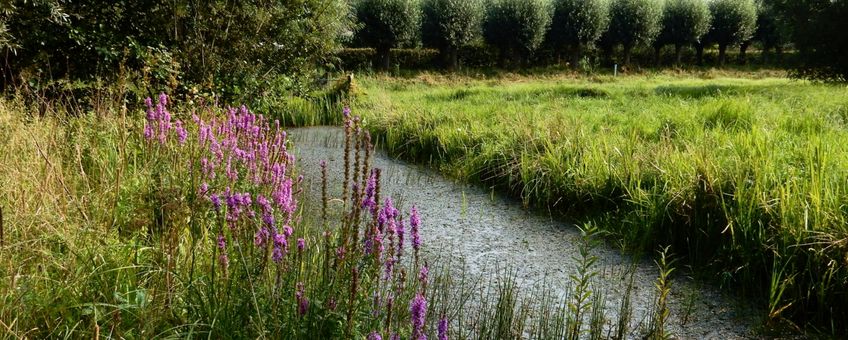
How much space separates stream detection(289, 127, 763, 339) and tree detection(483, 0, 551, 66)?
29691 mm

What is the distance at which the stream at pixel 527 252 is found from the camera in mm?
3973

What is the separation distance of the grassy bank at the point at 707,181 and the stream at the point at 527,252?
0.81 feet

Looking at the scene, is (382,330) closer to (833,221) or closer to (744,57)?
(833,221)

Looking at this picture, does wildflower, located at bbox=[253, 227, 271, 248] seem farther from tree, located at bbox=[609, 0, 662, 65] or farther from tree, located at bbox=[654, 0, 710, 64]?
tree, located at bbox=[654, 0, 710, 64]

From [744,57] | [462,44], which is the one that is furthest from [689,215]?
[744,57]

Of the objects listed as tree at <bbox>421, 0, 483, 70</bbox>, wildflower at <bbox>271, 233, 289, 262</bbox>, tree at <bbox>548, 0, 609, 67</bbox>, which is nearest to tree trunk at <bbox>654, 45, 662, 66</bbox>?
tree at <bbox>548, 0, 609, 67</bbox>

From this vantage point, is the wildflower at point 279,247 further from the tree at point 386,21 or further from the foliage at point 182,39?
the tree at point 386,21

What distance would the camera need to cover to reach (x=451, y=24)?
35312 mm

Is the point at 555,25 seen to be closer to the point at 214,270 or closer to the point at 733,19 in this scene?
the point at 733,19

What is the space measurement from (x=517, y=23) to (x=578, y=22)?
4.47 meters

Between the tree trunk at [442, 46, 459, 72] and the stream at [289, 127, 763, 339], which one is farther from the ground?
the tree trunk at [442, 46, 459, 72]

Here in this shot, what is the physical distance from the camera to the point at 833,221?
4.18m

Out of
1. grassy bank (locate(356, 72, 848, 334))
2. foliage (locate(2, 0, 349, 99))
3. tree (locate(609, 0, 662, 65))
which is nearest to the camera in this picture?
grassy bank (locate(356, 72, 848, 334))

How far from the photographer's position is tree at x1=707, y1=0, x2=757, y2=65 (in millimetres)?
42812
